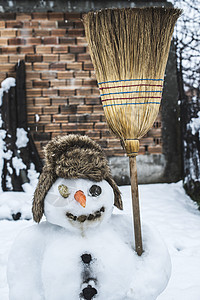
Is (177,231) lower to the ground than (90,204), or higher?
lower

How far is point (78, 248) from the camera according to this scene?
1141mm

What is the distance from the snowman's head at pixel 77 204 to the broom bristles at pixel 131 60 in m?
0.23

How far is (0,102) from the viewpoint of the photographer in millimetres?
3188

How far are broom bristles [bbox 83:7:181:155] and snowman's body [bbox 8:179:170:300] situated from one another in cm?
31

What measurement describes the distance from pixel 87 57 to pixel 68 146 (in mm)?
2471

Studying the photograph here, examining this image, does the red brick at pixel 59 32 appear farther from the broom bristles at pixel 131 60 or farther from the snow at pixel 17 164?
the broom bristles at pixel 131 60

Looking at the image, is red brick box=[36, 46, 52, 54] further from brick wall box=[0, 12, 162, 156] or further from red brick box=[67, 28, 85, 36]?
red brick box=[67, 28, 85, 36]

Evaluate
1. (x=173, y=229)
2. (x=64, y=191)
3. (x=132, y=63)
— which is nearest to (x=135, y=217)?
(x=64, y=191)

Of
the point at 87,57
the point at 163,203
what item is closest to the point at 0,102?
the point at 87,57

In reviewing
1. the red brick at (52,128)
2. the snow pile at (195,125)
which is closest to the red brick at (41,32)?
the red brick at (52,128)

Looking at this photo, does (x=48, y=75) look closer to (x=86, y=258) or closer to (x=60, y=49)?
(x=60, y=49)

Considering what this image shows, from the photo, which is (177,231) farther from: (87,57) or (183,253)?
(87,57)

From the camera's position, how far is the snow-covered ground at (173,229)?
1854 mm

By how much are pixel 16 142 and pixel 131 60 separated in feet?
7.58
